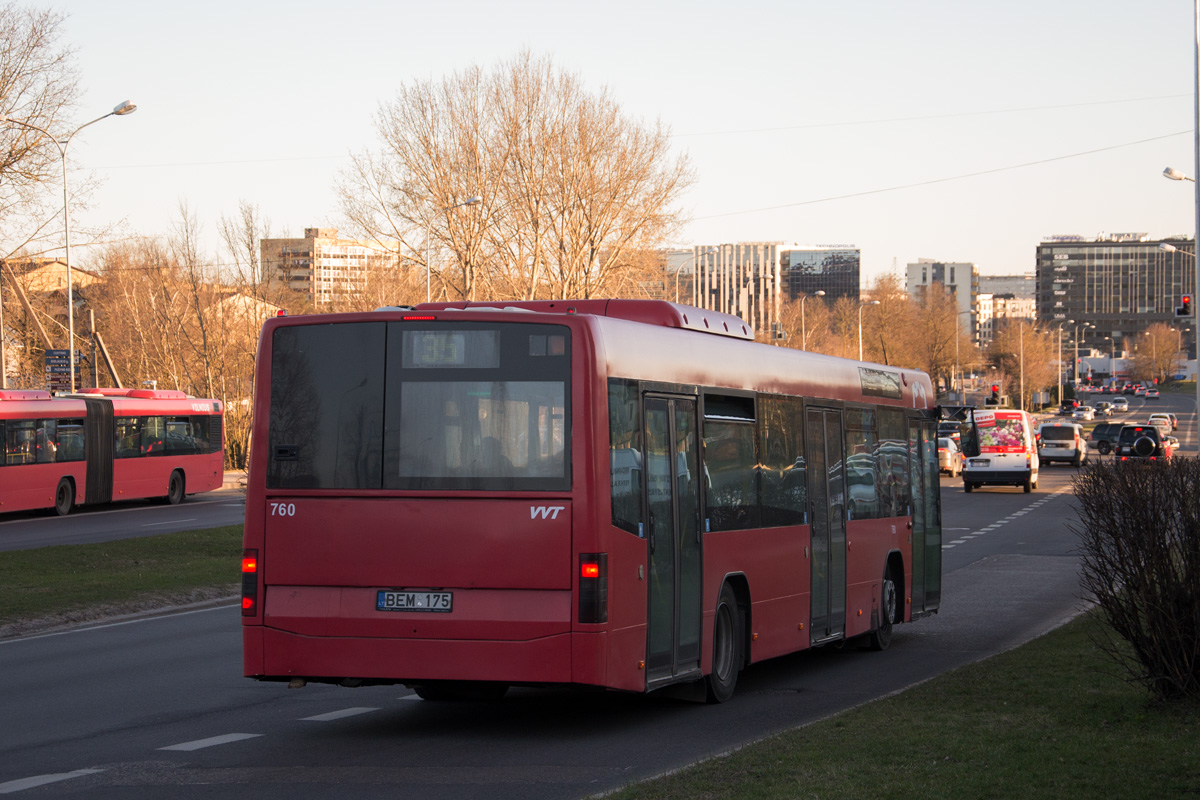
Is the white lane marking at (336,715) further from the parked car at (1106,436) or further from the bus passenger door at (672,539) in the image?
the parked car at (1106,436)

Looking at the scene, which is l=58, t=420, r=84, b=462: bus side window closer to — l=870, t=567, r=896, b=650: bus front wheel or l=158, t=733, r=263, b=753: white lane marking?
l=870, t=567, r=896, b=650: bus front wheel

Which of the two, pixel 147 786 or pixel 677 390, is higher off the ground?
pixel 677 390

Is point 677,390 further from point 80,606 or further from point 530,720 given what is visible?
point 80,606

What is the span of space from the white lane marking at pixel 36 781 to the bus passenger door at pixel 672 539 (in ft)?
11.3

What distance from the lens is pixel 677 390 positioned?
9.97m

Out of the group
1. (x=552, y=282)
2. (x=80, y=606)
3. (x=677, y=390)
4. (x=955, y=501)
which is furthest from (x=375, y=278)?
(x=677, y=390)

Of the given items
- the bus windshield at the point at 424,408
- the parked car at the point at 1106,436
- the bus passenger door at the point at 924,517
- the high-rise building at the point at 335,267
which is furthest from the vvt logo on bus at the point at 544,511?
the parked car at the point at 1106,436

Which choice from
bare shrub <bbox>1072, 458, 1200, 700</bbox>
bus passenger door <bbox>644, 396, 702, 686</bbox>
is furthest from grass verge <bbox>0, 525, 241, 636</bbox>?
bare shrub <bbox>1072, 458, 1200, 700</bbox>

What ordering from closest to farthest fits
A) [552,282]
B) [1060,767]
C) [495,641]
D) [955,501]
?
[1060,767] → [495,641] → [955,501] → [552,282]

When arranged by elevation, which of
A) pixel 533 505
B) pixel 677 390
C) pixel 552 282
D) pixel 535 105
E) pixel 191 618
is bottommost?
pixel 191 618

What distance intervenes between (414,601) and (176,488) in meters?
33.8

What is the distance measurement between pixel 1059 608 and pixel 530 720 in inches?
382

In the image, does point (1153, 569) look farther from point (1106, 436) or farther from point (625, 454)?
point (1106, 436)

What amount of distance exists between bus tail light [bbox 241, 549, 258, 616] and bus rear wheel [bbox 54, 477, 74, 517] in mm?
28656
